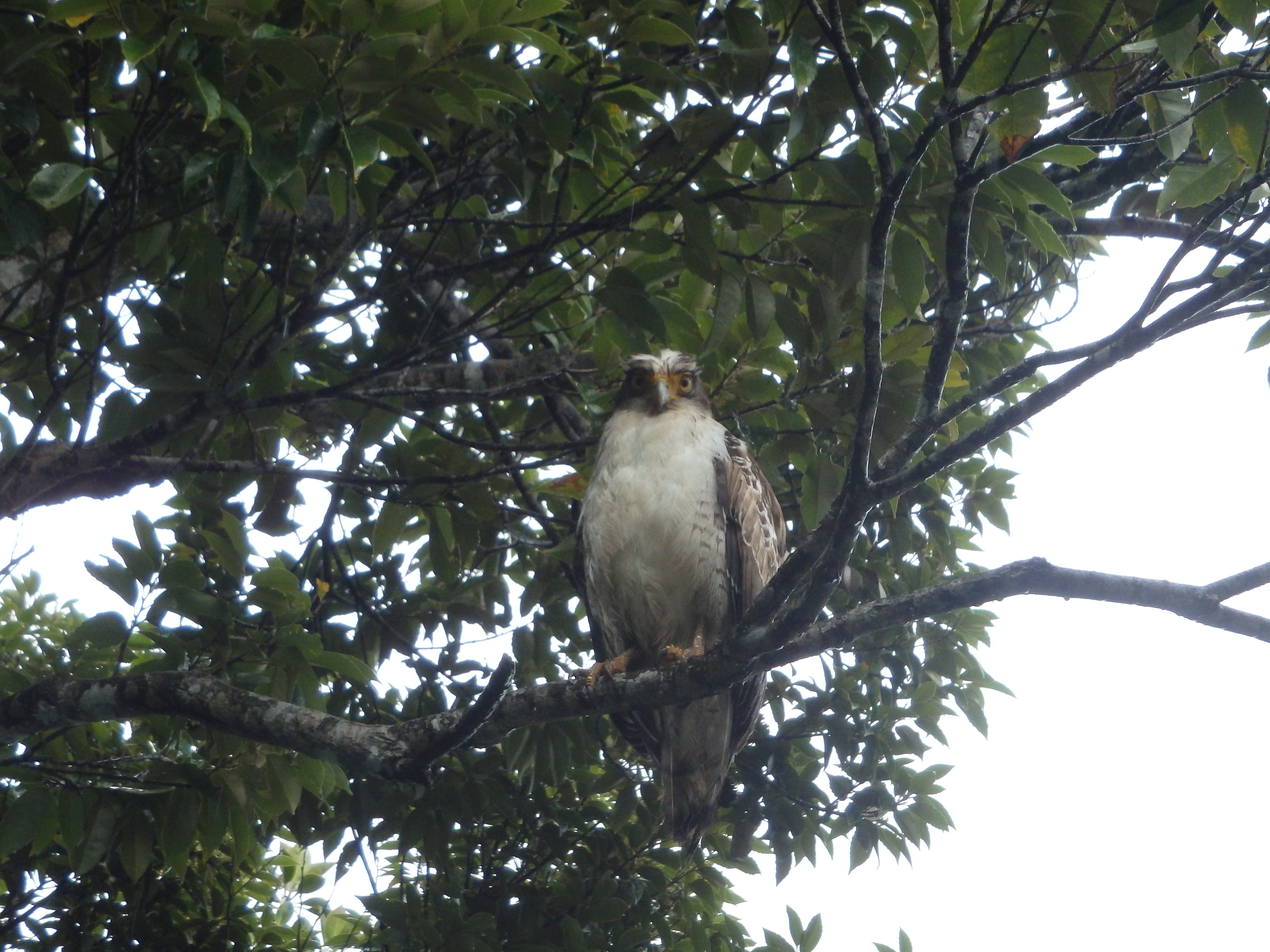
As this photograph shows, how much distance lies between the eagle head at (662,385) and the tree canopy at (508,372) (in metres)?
0.17

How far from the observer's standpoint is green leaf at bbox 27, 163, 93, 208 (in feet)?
8.38

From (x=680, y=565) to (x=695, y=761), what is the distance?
0.86 metres

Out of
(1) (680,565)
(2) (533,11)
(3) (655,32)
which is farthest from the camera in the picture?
(1) (680,565)

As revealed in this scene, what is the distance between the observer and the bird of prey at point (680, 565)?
178 inches

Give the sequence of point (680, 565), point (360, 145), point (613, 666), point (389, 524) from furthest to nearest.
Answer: point (680, 565) → point (613, 666) → point (389, 524) → point (360, 145)

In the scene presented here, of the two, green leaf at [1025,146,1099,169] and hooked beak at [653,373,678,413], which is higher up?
hooked beak at [653,373,678,413]

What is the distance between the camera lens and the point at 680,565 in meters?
4.55

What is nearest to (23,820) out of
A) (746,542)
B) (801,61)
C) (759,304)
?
(746,542)

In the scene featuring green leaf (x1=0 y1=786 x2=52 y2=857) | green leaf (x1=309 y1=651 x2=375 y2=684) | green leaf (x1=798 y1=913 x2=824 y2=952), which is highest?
green leaf (x1=309 y1=651 x2=375 y2=684)

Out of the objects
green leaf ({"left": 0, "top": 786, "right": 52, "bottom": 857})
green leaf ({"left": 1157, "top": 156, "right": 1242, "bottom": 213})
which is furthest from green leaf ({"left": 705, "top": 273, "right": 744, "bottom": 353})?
green leaf ({"left": 0, "top": 786, "right": 52, "bottom": 857})

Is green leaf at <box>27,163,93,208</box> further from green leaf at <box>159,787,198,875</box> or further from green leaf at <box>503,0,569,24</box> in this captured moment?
green leaf at <box>159,787,198,875</box>

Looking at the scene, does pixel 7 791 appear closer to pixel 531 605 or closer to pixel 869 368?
pixel 531 605

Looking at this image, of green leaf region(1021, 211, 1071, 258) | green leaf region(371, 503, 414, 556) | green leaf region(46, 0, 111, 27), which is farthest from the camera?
green leaf region(371, 503, 414, 556)

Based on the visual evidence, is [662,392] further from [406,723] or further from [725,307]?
[406,723]
